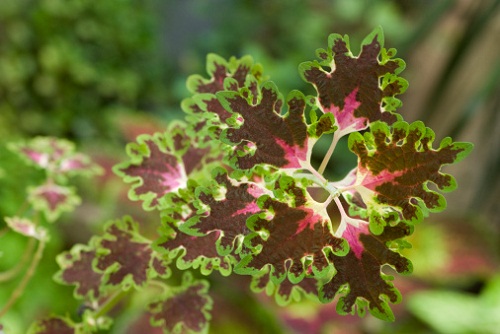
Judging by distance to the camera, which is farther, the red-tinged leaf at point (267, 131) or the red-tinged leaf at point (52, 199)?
the red-tinged leaf at point (52, 199)

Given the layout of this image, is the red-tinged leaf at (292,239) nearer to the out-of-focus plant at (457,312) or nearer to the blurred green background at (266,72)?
the blurred green background at (266,72)

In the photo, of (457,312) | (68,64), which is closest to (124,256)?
(457,312)

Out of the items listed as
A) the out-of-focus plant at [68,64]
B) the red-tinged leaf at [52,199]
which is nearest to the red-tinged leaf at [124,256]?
the red-tinged leaf at [52,199]

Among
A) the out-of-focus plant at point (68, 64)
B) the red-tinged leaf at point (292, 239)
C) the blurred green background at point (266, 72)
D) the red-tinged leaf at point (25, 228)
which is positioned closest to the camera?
the red-tinged leaf at point (292, 239)

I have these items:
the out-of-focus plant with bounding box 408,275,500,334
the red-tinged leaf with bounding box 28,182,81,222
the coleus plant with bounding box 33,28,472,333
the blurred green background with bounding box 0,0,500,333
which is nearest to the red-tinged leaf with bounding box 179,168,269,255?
the coleus plant with bounding box 33,28,472,333

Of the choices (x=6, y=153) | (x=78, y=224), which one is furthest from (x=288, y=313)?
(x=6, y=153)

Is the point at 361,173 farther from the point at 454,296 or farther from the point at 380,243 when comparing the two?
the point at 454,296

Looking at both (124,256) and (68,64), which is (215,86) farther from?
(68,64)
